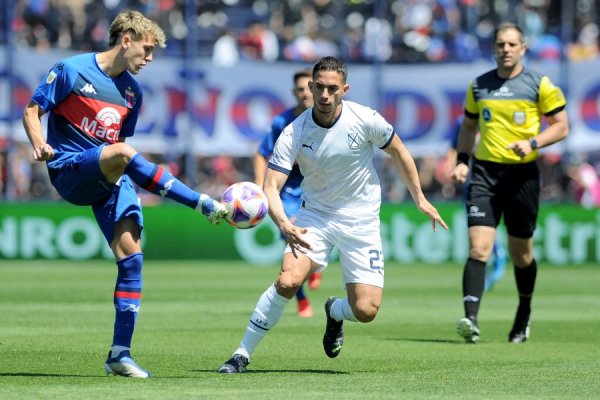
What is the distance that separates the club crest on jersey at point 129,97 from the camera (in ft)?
28.8

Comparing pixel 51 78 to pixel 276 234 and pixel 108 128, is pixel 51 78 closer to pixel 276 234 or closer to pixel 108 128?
pixel 108 128

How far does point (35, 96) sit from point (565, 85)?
19.5 meters

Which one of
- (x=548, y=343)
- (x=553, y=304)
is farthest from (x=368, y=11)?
(x=548, y=343)

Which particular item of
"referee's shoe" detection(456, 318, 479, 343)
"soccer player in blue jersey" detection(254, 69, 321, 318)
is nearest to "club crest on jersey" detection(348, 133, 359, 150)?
"referee's shoe" detection(456, 318, 479, 343)

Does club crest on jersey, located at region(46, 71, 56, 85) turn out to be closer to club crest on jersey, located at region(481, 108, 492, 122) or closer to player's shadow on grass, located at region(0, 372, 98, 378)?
player's shadow on grass, located at region(0, 372, 98, 378)

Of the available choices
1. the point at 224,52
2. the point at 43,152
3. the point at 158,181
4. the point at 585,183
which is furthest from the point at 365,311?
the point at 224,52

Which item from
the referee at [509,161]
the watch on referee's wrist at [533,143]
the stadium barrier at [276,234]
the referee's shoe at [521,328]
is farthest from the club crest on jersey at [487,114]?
the stadium barrier at [276,234]

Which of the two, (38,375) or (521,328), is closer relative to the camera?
(38,375)

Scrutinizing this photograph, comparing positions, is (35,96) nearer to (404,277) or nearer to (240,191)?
(240,191)

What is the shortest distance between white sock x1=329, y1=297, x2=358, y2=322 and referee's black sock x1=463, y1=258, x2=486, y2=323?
2085 millimetres

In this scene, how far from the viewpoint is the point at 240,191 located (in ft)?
27.0

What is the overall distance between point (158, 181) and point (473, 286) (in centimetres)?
434

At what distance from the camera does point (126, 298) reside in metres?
8.60

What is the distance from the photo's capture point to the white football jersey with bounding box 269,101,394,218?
902 cm
